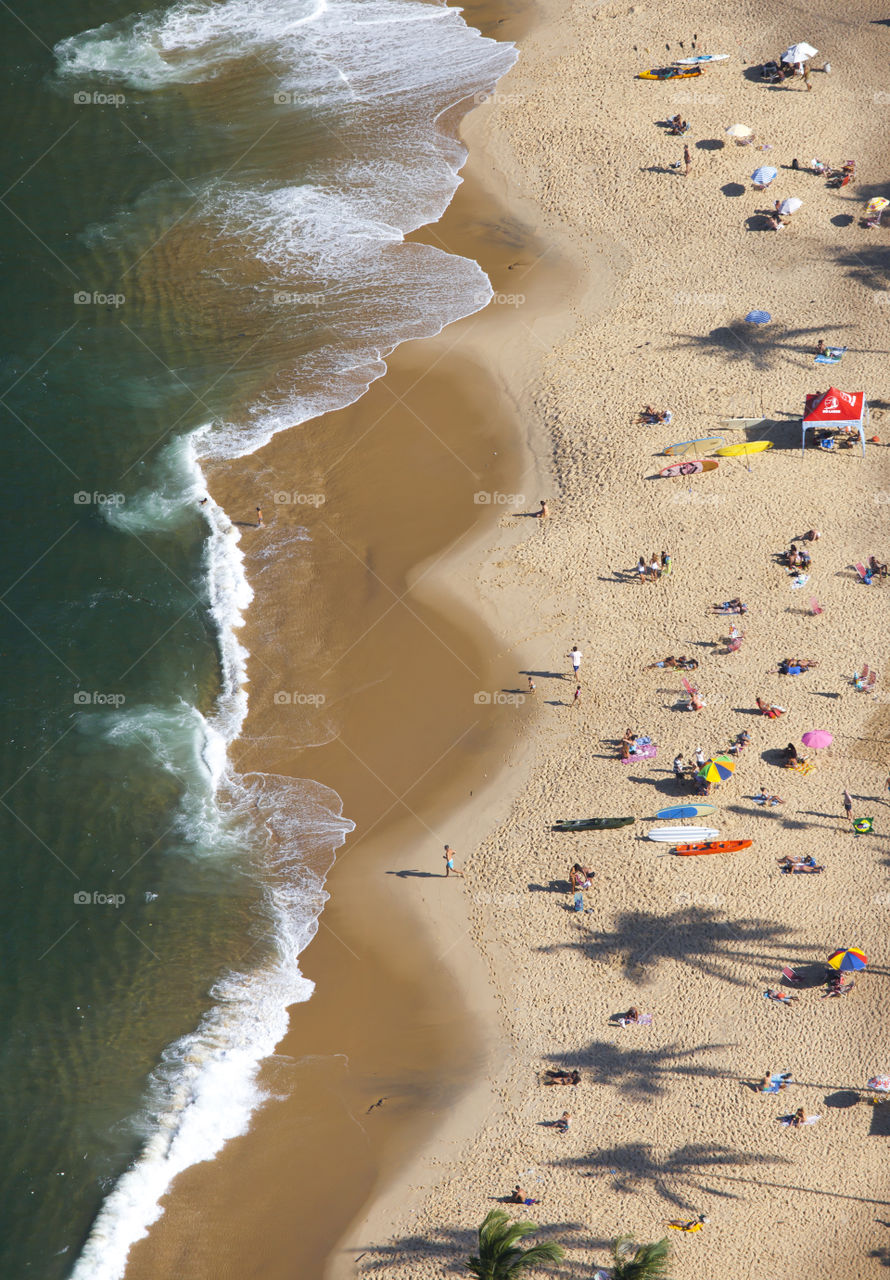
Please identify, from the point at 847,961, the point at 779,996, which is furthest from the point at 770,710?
the point at 779,996

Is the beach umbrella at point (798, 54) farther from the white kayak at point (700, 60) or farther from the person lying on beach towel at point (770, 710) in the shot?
the person lying on beach towel at point (770, 710)

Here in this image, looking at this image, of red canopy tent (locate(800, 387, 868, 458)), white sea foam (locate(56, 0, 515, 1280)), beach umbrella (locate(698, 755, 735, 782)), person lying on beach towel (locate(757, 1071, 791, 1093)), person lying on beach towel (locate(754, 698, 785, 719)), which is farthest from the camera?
red canopy tent (locate(800, 387, 868, 458))

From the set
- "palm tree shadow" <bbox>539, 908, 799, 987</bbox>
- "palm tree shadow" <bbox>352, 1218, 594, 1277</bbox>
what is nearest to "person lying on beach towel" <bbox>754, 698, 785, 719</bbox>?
"palm tree shadow" <bbox>539, 908, 799, 987</bbox>

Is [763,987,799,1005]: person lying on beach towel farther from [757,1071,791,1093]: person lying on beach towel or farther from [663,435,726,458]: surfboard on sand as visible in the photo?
[663,435,726,458]: surfboard on sand

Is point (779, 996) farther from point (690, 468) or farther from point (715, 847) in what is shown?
point (690, 468)

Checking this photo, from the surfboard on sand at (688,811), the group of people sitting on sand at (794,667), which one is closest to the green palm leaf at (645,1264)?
the surfboard on sand at (688,811)

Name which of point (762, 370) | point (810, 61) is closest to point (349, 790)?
point (762, 370)

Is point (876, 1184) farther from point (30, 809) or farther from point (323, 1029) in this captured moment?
point (30, 809)
